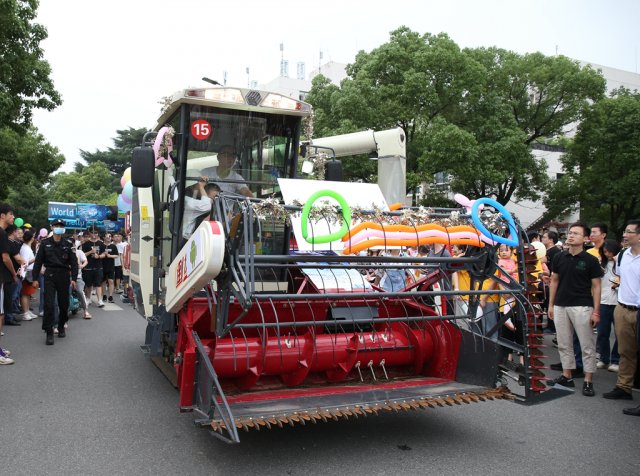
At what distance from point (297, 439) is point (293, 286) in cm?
184

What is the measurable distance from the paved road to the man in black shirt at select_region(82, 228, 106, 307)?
21.0 feet

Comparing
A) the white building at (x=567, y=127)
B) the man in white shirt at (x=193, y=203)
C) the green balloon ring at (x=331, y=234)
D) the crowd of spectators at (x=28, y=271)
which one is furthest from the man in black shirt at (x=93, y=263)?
the white building at (x=567, y=127)

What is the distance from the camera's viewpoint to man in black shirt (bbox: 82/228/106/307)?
505 inches

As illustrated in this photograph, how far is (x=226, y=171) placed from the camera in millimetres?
5926

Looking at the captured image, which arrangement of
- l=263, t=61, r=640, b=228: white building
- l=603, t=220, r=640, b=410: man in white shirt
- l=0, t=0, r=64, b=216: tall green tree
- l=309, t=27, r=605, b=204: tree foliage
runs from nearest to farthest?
l=603, t=220, r=640, b=410: man in white shirt
l=0, t=0, r=64, b=216: tall green tree
l=309, t=27, r=605, b=204: tree foliage
l=263, t=61, r=640, b=228: white building

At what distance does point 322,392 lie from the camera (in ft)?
15.1

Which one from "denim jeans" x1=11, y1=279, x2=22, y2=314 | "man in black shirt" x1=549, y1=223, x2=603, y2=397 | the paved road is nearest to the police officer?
"denim jeans" x1=11, y1=279, x2=22, y2=314

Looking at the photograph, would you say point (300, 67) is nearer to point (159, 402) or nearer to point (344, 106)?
point (344, 106)

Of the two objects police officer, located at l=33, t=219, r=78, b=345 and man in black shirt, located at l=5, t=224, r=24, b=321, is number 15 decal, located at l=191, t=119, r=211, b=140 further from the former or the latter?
man in black shirt, located at l=5, t=224, r=24, b=321

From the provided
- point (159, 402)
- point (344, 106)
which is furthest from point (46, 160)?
point (159, 402)

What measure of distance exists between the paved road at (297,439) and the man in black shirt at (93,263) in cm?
639

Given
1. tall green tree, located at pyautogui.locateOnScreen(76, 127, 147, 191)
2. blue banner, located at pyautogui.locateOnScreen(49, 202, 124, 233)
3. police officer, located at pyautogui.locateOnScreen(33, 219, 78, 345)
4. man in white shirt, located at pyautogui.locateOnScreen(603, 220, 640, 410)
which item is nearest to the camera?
man in white shirt, located at pyautogui.locateOnScreen(603, 220, 640, 410)

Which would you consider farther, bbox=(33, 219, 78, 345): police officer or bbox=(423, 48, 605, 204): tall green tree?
bbox=(423, 48, 605, 204): tall green tree

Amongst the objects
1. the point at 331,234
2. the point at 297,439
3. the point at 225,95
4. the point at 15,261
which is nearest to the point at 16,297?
the point at 15,261
